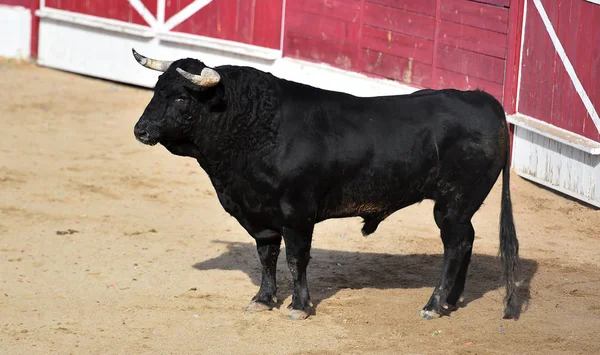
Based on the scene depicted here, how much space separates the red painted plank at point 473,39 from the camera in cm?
1023

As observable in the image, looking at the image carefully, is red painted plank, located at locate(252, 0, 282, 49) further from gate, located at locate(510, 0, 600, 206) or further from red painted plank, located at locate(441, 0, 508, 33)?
gate, located at locate(510, 0, 600, 206)

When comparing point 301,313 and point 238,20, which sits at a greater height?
point 238,20

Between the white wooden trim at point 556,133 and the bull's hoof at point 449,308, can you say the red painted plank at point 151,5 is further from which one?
the bull's hoof at point 449,308

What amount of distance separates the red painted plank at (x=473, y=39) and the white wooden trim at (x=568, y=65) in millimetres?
573

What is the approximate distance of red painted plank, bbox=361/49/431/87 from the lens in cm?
1103

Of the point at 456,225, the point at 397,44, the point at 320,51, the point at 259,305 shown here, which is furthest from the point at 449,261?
the point at 320,51

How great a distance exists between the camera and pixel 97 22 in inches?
557

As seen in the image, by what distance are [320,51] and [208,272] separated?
5.22 meters

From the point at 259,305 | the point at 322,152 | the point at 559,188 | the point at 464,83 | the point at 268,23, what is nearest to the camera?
the point at 322,152

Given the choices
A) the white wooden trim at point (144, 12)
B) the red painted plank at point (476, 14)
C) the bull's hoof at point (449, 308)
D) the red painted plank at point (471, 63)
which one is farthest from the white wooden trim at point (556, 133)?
the white wooden trim at point (144, 12)

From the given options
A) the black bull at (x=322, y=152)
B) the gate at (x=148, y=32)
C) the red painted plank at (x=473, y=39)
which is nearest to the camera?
the black bull at (x=322, y=152)

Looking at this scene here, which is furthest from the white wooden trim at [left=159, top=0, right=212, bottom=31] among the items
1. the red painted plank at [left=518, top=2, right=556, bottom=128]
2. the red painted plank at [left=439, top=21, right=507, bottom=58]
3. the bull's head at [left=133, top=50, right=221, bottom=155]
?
the bull's head at [left=133, top=50, right=221, bottom=155]

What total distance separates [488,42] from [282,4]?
316 centimetres

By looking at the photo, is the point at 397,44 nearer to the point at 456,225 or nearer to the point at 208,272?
Answer: the point at 208,272
